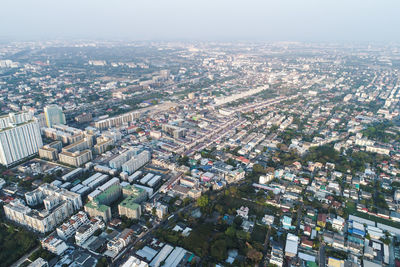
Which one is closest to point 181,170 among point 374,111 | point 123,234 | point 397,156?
point 123,234

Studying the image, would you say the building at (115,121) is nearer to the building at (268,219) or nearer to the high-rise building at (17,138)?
the high-rise building at (17,138)

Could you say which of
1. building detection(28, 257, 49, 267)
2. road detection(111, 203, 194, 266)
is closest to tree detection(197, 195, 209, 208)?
road detection(111, 203, 194, 266)

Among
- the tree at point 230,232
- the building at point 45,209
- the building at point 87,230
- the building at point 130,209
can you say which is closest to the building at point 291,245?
the tree at point 230,232

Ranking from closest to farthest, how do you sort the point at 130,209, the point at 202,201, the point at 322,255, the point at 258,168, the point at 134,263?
the point at 134,263
the point at 322,255
the point at 130,209
the point at 202,201
the point at 258,168

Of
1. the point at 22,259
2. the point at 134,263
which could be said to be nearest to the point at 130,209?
the point at 134,263

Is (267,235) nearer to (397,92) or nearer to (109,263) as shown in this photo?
(109,263)

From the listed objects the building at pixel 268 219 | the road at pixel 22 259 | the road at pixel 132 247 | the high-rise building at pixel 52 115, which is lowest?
the road at pixel 22 259

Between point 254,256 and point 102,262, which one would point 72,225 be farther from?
point 254,256
